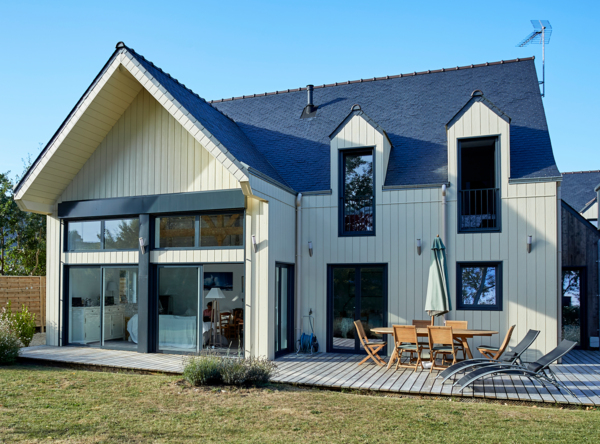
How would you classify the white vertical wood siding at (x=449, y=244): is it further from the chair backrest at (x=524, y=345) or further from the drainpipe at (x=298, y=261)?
the chair backrest at (x=524, y=345)

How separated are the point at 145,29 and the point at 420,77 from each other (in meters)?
8.12

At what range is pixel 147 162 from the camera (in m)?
11.3

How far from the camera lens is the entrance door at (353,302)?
444 inches

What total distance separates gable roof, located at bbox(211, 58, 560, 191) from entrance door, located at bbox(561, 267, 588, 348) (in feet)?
11.7

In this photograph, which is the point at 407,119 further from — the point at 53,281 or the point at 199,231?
the point at 53,281

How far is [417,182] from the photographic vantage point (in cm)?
1136

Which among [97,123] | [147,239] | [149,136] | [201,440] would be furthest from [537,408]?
[97,123]

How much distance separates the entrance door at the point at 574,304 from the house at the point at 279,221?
2.99 m

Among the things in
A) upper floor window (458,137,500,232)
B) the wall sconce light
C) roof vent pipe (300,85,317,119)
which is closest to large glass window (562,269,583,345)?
upper floor window (458,137,500,232)

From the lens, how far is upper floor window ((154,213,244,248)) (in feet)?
34.4

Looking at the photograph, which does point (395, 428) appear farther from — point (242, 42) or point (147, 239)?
point (242, 42)

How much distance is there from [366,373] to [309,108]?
8413 millimetres

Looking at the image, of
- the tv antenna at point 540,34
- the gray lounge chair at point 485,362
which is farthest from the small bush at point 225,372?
the tv antenna at point 540,34

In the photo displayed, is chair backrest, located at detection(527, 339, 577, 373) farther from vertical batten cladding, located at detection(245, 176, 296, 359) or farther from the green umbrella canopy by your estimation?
vertical batten cladding, located at detection(245, 176, 296, 359)
